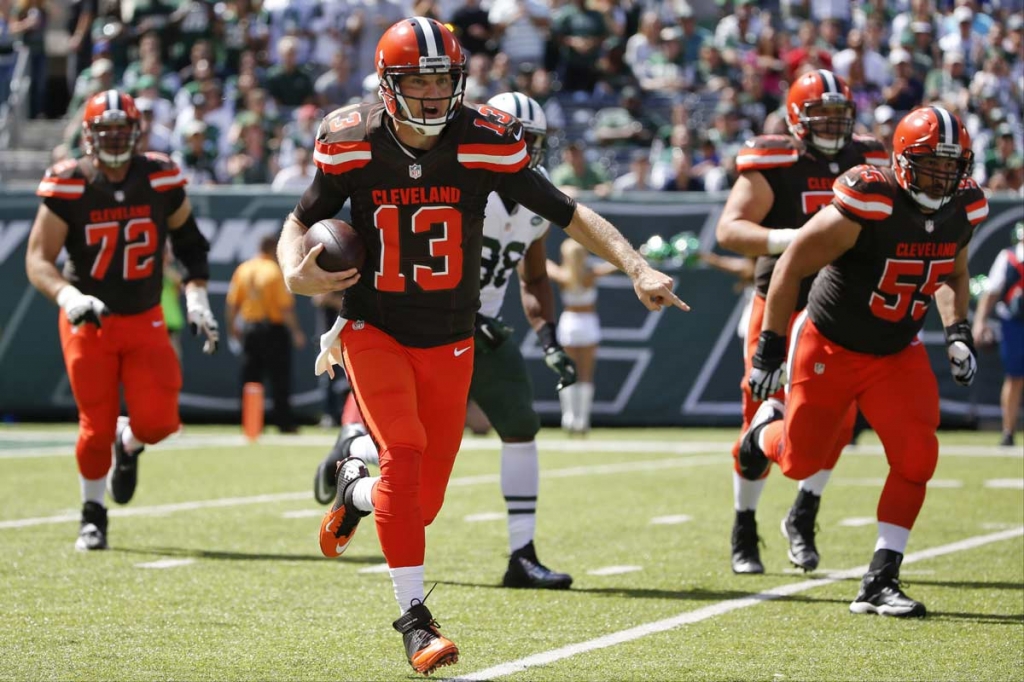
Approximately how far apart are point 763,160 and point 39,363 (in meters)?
10.2

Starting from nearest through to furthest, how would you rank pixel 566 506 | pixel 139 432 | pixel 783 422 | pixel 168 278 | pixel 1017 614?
pixel 1017 614, pixel 783 422, pixel 139 432, pixel 566 506, pixel 168 278

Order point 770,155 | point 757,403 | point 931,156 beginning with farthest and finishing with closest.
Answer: point 757,403 < point 770,155 < point 931,156

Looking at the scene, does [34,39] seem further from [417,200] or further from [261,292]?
[417,200]

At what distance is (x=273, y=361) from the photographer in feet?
46.7

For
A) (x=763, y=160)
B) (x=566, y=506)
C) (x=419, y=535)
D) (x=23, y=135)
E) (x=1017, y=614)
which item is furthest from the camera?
(x=23, y=135)

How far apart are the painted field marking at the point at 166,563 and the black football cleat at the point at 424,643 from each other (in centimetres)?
251

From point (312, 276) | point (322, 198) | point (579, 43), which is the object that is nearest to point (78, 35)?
point (579, 43)

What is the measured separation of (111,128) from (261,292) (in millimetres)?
7211

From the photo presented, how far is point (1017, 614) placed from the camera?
5586 mm

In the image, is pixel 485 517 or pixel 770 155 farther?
pixel 485 517

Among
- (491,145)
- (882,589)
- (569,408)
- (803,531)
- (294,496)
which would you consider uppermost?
(491,145)

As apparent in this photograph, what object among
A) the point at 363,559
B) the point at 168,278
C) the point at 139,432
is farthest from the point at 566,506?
the point at 168,278

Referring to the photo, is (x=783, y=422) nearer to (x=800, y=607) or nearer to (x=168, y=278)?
(x=800, y=607)

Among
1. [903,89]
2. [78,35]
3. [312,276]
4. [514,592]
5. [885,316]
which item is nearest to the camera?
[312,276]
